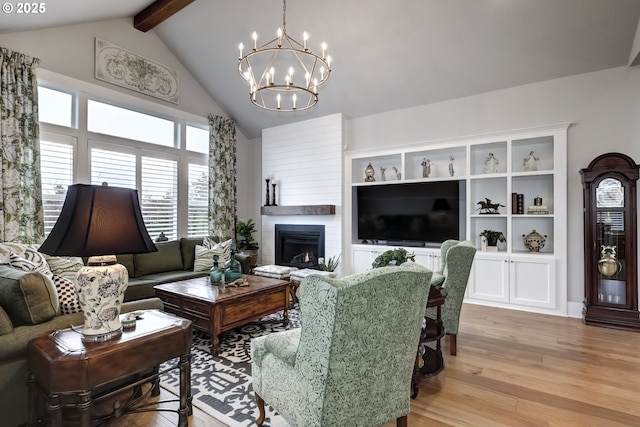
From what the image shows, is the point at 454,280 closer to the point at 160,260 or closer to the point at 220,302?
the point at 220,302

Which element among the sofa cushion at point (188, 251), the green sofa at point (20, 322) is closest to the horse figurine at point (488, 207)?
the sofa cushion at point (188, 251)

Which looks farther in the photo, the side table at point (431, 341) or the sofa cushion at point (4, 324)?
the side table at point (431, 341)

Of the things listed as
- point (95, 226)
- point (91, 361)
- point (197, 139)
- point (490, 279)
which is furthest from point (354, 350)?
point (197, 139)

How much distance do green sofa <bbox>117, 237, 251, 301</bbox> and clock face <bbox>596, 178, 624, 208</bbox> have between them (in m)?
4.75

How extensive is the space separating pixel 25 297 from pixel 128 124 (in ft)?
13.9

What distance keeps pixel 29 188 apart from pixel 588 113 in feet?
23.4

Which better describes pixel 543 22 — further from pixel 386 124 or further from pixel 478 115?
pixel 386 124

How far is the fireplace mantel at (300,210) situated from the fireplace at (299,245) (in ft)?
1.00

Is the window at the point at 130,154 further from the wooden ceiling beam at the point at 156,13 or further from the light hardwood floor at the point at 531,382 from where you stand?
the light hardwood floor at the point at 531,382

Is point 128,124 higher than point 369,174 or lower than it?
higher

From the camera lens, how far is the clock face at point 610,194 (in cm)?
382

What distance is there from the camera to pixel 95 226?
5.34ft

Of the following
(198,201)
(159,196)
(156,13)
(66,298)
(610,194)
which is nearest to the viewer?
(66,298)

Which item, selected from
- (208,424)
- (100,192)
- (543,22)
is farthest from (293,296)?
(543,22)
